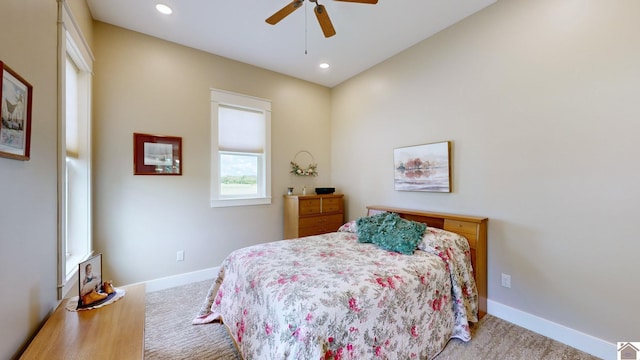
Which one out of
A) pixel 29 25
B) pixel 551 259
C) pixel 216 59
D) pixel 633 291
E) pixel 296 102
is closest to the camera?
pixel 29 25

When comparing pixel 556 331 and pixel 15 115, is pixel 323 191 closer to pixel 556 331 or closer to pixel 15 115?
pixel 556 331

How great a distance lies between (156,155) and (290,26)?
2212 millimetres

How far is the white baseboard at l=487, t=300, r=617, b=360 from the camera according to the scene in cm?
190

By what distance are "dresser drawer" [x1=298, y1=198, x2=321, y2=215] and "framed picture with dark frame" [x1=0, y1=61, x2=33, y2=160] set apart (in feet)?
9.33

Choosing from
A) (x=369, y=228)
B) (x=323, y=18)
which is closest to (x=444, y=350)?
(x=369, y=228)

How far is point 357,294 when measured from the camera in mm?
1523

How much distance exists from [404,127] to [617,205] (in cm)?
206

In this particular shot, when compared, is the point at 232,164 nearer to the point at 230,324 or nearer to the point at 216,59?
the point at 216,59

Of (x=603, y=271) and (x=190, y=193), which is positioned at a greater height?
(x=190, y=193)

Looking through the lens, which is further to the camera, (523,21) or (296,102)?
(296,102)

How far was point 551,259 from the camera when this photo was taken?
2.18 m

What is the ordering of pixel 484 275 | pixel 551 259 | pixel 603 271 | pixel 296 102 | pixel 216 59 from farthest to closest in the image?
1. pixel 296 102
2. pixel 216 59
3. pixel 484 275
4. pixel 551 259
5. pixel 603 271

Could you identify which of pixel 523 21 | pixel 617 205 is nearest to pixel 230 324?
pixel 617 205

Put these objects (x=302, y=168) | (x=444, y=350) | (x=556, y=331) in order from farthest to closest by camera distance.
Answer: (x=302, y=168)
(x=556, y=331)
(x=444, y=350)
